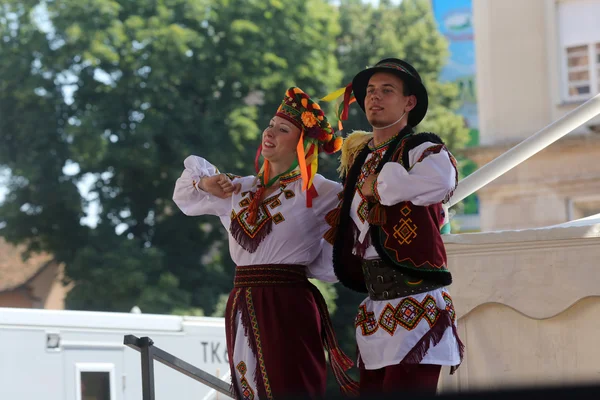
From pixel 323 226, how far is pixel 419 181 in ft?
2.13

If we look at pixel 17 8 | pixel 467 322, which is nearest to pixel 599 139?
pixel 17 8

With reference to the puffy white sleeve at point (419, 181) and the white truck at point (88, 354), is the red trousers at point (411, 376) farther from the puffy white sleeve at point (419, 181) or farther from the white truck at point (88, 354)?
the white truck at point (88, 354)

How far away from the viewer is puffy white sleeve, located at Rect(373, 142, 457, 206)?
2920 millimetres

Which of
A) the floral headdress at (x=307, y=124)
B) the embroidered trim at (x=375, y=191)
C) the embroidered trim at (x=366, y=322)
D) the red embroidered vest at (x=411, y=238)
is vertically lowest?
the embroidered trim at (x=366, y=322)

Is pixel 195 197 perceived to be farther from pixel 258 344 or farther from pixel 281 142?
pixel 258 344

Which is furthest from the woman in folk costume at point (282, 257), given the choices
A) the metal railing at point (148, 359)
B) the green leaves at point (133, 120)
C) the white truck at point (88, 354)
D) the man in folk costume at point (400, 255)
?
the green leaves at point (133, 120)

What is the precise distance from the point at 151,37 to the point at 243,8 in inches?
76.3

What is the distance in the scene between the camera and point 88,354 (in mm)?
7375

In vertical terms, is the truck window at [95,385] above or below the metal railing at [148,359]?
below

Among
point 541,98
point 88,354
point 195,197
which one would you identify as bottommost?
point 88,354

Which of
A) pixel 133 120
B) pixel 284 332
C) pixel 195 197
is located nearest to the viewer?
pixel 284 332

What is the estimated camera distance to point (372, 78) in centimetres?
329

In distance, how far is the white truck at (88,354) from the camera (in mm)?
6902

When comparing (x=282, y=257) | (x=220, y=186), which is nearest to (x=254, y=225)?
(x=282, y=257)
